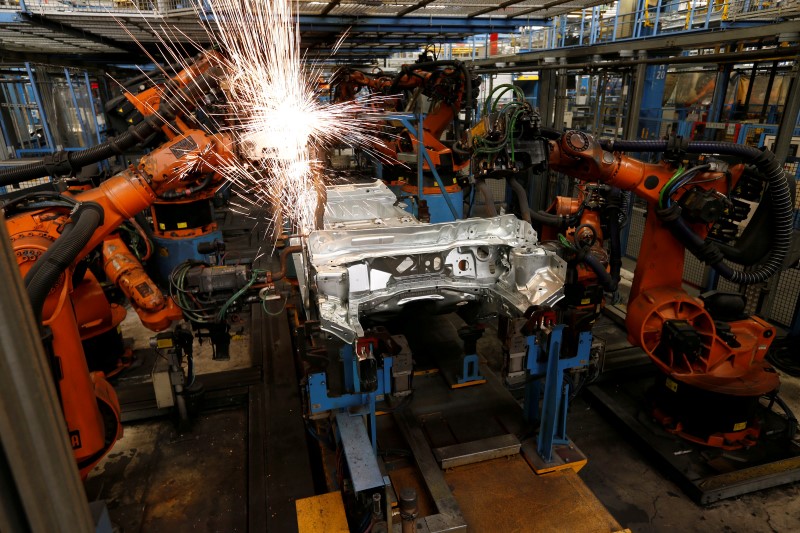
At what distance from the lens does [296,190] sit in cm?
700

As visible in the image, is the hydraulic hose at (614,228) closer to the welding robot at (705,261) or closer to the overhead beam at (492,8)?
the welding robot at (705,261)

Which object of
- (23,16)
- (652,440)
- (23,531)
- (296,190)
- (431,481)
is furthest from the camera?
(296,190)

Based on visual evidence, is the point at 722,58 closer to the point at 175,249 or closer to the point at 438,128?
the point at 438,128

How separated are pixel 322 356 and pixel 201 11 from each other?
180 inches

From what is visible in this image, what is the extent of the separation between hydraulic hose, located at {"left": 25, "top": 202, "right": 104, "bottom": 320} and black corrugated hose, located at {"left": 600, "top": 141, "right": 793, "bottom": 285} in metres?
4.25

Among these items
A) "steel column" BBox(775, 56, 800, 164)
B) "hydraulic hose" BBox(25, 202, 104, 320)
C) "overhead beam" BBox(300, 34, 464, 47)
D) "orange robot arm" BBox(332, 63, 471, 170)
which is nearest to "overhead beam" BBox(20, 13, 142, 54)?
"overhead beam" BBox(300, 34, 464, 47)

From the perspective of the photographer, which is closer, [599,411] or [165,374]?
[165,374]

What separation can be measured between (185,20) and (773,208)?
6.53 meters

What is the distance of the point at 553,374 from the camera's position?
3.43m

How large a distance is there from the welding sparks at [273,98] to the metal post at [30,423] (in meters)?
4.28

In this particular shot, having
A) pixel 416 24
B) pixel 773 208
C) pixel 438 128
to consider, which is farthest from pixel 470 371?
pixel 438 128

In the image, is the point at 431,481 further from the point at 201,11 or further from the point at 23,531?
the point at 201,11

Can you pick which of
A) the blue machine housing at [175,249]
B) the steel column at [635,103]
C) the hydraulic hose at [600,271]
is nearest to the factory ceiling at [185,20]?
the steel column at [635,103]

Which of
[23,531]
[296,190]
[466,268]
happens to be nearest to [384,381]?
[466,268]
